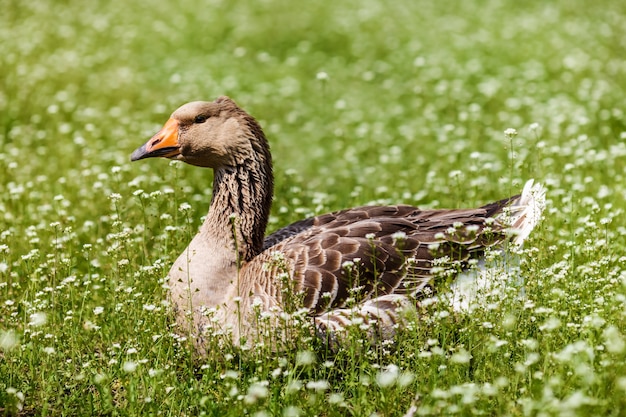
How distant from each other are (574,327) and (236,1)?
15.5 metres

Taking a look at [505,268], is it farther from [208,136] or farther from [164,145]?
[164,145]

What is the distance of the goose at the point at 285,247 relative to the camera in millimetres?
5973

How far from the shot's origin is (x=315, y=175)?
10883 millimetres

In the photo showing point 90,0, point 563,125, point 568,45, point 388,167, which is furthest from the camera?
point 90,0

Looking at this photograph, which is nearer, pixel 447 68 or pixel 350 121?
pixel 350 121

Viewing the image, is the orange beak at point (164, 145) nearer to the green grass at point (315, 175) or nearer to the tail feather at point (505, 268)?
the green grass at point (315, 175)

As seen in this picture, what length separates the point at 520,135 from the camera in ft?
37.4

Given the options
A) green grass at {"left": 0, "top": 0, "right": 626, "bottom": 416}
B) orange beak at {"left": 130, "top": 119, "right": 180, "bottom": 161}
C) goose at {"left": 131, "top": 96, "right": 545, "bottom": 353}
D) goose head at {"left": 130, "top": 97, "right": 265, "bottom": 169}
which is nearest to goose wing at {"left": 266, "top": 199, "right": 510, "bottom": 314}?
goose at {"left": 131, "top": 96, "right": 545, "bottom": 353}

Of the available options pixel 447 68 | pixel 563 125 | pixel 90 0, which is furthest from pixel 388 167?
pixel 90 0

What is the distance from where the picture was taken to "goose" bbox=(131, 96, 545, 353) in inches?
235

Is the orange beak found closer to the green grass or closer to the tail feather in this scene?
the green grass

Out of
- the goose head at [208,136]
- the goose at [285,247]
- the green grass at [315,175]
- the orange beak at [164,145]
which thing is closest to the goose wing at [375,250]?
the goose at [285,247]

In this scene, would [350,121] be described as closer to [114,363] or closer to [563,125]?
[563,125]

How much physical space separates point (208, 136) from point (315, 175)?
416 centimetres
